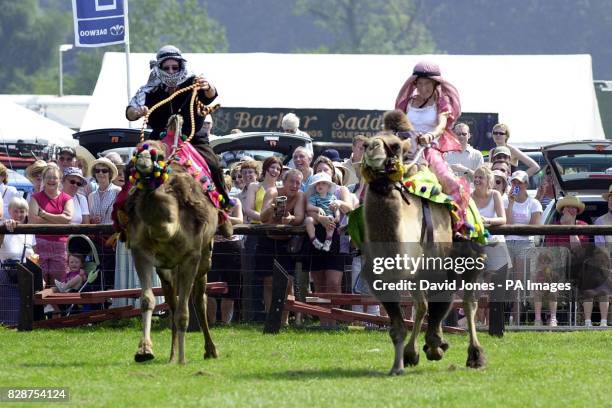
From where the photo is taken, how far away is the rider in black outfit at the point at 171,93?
14.9 m

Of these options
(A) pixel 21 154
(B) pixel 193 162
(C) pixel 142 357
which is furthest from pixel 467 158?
(A) pixel 21 154

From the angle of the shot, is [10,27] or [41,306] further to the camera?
[10,27]

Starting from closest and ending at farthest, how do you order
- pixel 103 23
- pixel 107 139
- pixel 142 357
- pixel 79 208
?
pixel 142 357 < pixel 79 208 < pixel 107 139 < pixel 103 23

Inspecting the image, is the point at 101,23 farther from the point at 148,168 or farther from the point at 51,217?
the point at 148,168

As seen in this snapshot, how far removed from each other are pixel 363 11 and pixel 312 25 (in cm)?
1092

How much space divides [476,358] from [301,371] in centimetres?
164

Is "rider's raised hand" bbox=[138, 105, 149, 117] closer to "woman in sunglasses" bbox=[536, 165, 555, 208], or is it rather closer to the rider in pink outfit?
the rider in pink outfit

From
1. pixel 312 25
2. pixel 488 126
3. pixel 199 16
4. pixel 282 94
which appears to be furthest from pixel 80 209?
pixel 312 25

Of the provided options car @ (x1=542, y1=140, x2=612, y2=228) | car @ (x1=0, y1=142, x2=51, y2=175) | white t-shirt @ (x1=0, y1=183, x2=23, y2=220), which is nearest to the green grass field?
white t-shirt @ (x1=0, y1=183, x2=23, y2=220)

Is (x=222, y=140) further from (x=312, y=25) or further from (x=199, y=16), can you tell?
(x=312, y=25)

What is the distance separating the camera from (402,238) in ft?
42.3

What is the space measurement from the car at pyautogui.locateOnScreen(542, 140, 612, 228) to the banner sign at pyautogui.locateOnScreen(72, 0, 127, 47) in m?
8.83

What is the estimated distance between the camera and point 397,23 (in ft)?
399

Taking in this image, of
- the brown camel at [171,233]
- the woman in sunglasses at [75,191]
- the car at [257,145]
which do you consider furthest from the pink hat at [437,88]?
the car at [257,145]
